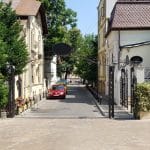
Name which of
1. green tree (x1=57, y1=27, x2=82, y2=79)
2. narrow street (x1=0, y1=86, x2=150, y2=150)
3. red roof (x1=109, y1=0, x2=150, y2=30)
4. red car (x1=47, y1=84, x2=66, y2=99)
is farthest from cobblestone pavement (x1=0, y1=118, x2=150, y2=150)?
green tree (x1=57, y1=27, x2=82, y2=79)

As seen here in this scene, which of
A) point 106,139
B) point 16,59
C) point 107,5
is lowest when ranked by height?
point 106,139

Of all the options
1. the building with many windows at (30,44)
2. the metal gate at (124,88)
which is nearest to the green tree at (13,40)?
the building with many windows at (30,44)

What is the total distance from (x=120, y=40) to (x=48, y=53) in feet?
74.7

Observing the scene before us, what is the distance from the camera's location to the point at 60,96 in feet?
167

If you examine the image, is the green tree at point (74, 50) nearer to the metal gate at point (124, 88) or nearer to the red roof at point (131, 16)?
the red roof at point (131, 16)

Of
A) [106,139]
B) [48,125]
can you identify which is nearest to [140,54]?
[48,125]

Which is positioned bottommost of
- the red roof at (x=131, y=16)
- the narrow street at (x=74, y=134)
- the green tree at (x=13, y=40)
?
the narrow street at (x=74, y=134)

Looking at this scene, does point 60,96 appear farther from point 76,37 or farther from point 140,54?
point 76,37

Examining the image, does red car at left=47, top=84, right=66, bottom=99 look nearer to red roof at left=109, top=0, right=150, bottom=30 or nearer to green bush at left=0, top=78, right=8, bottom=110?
red roof at left=109, top=0, right=150, bottom=30

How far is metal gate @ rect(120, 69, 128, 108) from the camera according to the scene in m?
35.6

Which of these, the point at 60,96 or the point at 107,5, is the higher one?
the point at 107,5

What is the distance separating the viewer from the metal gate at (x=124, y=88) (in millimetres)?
35594

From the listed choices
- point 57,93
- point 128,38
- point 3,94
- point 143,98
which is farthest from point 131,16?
point 3,94

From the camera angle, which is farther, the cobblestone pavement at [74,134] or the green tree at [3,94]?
the green tree at [3,94]
